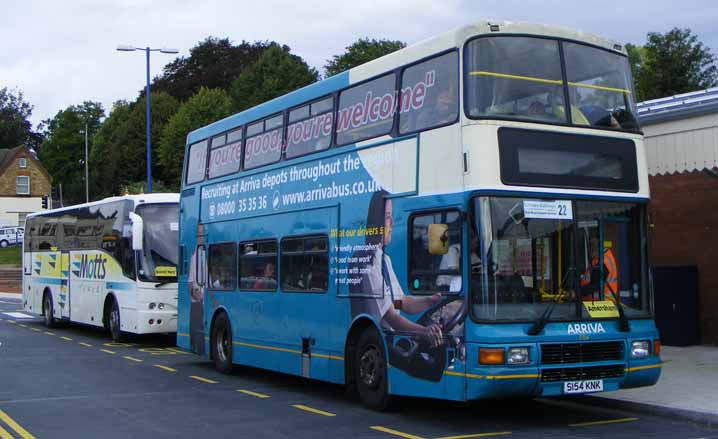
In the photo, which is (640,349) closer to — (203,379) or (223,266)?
(203,379)

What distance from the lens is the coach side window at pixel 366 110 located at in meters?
11.4

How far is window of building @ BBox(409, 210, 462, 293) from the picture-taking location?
32.0 feet

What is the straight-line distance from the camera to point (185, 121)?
223 feet

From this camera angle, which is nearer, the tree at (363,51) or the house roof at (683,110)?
the house roof at (683,110)

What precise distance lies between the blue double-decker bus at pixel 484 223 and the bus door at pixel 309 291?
0.13 ft

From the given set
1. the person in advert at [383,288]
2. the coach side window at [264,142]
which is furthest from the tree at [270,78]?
the person in advert at [383,288]

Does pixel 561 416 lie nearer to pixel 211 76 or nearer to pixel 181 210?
pixel 181 210

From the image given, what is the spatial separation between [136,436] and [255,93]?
184 feet

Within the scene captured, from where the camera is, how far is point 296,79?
65375 mm

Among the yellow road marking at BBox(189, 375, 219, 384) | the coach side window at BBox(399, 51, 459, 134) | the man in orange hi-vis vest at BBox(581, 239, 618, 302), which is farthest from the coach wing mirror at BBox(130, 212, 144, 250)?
the man in orange hi-vis vest at BBox(581, 239, 618, 302)

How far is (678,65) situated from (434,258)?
47.9 m

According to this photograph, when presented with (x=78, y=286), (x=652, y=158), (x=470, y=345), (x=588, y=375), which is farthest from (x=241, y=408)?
(x=78, y=286)

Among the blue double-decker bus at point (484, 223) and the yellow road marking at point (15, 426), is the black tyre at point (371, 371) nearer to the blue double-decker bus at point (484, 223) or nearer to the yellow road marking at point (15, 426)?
the blue double-decker bus at point (484, 223)

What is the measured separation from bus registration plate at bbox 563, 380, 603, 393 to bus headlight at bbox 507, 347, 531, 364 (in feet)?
1.84
